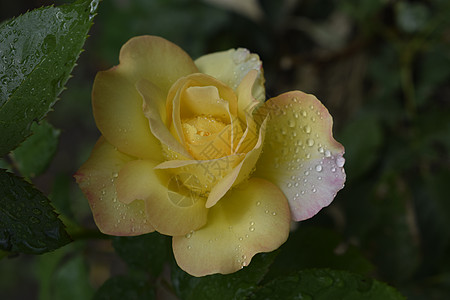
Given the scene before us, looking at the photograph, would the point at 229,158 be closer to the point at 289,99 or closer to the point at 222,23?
the point at 289,99

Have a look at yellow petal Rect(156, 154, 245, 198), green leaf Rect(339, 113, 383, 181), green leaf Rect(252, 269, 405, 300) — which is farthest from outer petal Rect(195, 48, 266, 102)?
green leaf Rect(339, 113, 383, 181)

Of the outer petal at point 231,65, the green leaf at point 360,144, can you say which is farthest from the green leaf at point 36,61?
the green leaf at point 360,144

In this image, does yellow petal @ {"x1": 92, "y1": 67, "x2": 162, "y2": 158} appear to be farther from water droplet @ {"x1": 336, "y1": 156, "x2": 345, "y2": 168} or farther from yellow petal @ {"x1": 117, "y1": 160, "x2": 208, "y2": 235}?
water droplet @ {"x1": 336, "y1": 156, "x2": 345, "y2": 168}

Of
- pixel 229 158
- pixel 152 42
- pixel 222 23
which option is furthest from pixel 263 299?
pixel 222 23

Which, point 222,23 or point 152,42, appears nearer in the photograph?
point 152,42

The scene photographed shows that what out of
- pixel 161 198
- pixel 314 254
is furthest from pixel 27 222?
pixel 314 254

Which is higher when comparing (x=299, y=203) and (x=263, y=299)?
(x=299, y=203)
